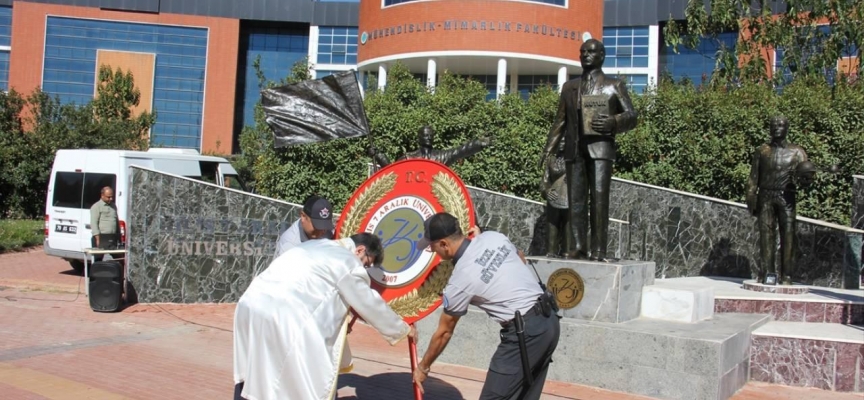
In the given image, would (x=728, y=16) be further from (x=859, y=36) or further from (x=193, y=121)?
(x=193, y=121)

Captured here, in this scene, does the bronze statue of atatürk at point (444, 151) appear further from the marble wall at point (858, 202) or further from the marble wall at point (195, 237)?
the marble wall at point (858, 202)

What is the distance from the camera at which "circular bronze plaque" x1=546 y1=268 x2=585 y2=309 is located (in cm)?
715

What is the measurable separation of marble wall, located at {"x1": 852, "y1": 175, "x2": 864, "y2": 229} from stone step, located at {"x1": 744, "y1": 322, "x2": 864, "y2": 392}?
13.8 ft

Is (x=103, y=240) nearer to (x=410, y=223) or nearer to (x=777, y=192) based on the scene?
(x=410, y=223)

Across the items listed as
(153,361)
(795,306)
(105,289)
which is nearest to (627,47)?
(795,306)

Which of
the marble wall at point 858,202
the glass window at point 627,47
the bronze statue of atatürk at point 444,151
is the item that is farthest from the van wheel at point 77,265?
the glass window at point 627,47

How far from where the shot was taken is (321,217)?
485 cm

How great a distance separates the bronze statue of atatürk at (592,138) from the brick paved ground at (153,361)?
1.56m

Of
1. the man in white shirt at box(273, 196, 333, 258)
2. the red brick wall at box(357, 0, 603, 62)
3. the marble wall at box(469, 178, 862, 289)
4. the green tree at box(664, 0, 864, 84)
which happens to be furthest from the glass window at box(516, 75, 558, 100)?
the man in white shirt at box(273, 196, 333, 258)

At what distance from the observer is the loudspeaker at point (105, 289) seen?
1095 cm

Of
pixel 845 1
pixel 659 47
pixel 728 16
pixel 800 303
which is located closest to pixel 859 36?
pixel 845 1

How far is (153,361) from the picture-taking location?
7.84 m

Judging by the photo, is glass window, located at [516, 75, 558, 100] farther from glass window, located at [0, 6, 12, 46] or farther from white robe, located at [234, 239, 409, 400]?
white robe, located at [234, 239, 409, 400]

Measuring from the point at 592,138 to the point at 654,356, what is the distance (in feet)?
7.01
